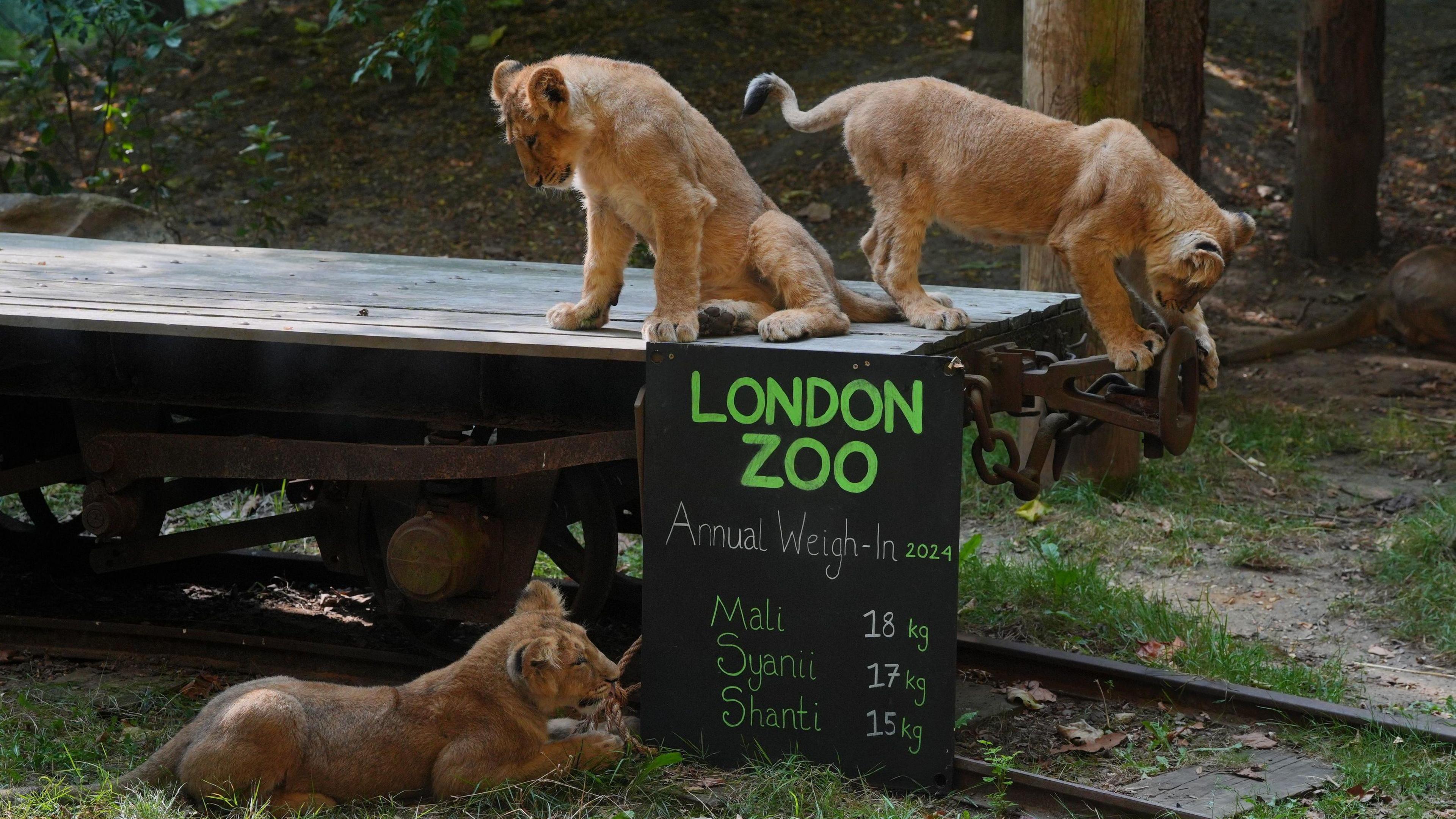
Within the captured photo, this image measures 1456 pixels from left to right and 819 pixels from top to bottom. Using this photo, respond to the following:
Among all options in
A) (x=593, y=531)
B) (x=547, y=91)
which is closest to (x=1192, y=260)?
(x=547, y=91)

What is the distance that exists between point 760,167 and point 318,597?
319 inches

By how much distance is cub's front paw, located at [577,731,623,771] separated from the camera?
431cm

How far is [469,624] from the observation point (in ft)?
19.6

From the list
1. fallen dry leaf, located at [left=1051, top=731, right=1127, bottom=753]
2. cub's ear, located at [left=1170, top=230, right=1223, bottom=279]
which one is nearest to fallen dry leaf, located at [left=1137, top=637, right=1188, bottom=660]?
fallen dry leaf, located at [left=1051, top=731, right=1127, bottom=753]

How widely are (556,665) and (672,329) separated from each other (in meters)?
1.16

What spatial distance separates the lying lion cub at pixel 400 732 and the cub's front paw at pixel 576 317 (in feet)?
3.45

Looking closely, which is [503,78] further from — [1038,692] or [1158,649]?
[1158,649]

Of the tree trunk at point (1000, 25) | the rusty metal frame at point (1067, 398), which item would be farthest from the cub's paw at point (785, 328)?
the tree trunk at point (1000, 25)

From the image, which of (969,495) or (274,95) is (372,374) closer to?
(969,495)

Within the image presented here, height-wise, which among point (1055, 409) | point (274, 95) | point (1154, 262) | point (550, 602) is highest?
point (274, 95)

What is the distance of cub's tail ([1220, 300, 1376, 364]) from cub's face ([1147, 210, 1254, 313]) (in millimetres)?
5694

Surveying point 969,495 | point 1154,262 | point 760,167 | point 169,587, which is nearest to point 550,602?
point 1154,262

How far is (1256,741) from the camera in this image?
184 inches

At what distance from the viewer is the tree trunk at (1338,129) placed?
37.5 ft
